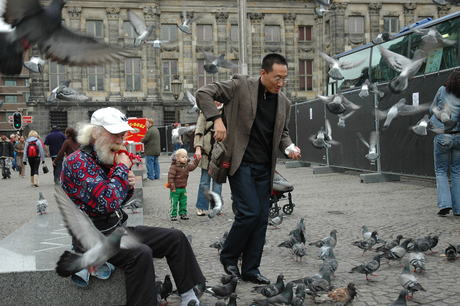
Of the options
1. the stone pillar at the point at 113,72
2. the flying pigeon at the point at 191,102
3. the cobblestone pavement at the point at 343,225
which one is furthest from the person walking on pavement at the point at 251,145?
the stone pillar at the point at 113,72

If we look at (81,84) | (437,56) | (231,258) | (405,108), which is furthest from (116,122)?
(81,84)

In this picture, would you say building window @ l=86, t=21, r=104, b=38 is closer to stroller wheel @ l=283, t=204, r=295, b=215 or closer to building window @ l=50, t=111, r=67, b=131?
building window @ l=50, t=111, r=67, b=131

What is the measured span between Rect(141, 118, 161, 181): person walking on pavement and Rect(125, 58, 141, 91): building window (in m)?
25.4

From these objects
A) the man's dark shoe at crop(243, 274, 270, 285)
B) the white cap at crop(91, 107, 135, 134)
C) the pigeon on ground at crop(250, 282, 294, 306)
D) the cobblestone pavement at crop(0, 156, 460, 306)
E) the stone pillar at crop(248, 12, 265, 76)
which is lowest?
the cobblestone pavement at crop(0, 156, 460, 306)

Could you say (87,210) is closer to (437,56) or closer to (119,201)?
(119,201)

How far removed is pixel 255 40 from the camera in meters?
42.7

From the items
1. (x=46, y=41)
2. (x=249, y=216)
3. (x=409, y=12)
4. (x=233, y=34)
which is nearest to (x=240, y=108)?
(x=249, y=216)

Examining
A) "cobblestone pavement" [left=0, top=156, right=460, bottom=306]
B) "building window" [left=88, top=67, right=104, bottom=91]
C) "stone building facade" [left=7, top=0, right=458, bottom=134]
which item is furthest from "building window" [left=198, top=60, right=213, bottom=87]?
"cobblestone pavement" [left=0, top=156, right=460, bottom=306]

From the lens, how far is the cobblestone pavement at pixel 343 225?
14.8 ft

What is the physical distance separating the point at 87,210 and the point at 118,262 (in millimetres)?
441

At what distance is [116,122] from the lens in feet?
12.1

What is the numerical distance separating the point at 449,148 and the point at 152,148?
10206 mm

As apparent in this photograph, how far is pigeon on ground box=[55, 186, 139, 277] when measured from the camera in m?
3.12

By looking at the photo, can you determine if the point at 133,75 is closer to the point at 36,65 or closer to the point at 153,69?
the point at 153,69
